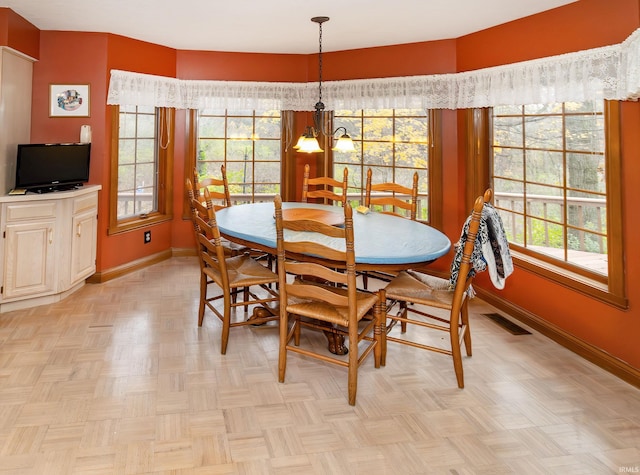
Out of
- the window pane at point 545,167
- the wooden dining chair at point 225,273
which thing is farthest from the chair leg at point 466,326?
the window pane at point 545,167

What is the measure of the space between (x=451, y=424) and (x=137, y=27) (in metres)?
4.13

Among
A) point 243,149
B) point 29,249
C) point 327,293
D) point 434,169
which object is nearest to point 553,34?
point 434,169

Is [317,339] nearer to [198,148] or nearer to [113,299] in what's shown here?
[113,299]

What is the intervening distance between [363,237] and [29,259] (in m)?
2.69

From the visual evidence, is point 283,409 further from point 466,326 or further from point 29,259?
point 29,259

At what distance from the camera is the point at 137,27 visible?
4258 mm

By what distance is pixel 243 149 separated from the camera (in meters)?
5.51

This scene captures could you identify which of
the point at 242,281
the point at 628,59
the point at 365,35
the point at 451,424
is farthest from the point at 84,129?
the point at 628,59

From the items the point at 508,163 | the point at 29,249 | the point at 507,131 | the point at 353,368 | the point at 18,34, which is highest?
the point at 18,34

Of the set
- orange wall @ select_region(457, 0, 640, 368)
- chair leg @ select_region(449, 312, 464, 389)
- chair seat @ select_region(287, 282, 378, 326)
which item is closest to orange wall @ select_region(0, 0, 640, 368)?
orange wall @ select_region(457, 0, 640, 368)

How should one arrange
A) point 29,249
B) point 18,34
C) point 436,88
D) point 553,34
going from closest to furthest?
point 553,34 → point 29,249 → point 18,34 → point 436,88

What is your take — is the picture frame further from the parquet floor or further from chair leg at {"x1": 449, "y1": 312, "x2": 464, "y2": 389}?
chair leg at {"x1": 449, "y1": 312, "x2": 464, "y2": 389}

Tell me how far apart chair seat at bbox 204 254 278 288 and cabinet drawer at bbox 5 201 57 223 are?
1.49 m

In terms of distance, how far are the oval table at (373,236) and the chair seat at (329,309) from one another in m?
0.20
